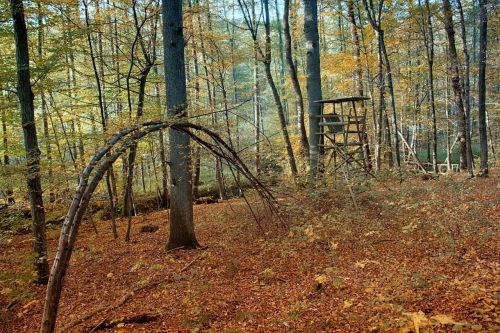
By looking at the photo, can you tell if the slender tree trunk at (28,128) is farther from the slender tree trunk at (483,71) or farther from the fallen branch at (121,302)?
the slender tree trunk at (483,71)

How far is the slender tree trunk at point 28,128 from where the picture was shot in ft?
19.1

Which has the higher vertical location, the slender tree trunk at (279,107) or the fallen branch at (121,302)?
the slender tree trunk at (279,107)

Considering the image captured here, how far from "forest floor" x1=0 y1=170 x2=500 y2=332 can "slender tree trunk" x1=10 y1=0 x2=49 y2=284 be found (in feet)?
2.09

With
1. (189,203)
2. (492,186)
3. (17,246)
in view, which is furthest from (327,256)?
(17,246)

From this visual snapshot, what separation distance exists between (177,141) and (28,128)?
277 centimetres

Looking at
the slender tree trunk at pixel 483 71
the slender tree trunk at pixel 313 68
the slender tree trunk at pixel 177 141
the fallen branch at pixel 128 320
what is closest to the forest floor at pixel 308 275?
the fallen branch at pixel 128 320

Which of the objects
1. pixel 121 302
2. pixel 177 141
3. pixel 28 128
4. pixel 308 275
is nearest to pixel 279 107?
pixel 177 141

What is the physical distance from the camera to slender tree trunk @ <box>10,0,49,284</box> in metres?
5.81

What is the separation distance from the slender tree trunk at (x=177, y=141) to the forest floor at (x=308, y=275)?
0.51 m

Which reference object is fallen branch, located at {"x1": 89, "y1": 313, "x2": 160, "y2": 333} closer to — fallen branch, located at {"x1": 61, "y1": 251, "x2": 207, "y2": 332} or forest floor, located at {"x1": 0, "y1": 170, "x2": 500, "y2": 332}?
forest floor, located at {"x1": 0, "y1": 170, "x2": 500, "y2": 332}

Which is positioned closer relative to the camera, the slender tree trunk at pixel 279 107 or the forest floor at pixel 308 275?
the forest floor at pixel 308 275

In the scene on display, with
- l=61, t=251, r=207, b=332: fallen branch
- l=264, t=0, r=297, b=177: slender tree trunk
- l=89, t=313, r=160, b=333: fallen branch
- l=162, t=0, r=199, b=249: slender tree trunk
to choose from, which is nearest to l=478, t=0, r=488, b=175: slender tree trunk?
l=264, t=0, r=297, b=177: slender tree trunk

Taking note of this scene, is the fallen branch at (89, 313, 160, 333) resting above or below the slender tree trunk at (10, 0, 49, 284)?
below

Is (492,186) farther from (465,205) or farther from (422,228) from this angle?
(422,228)
